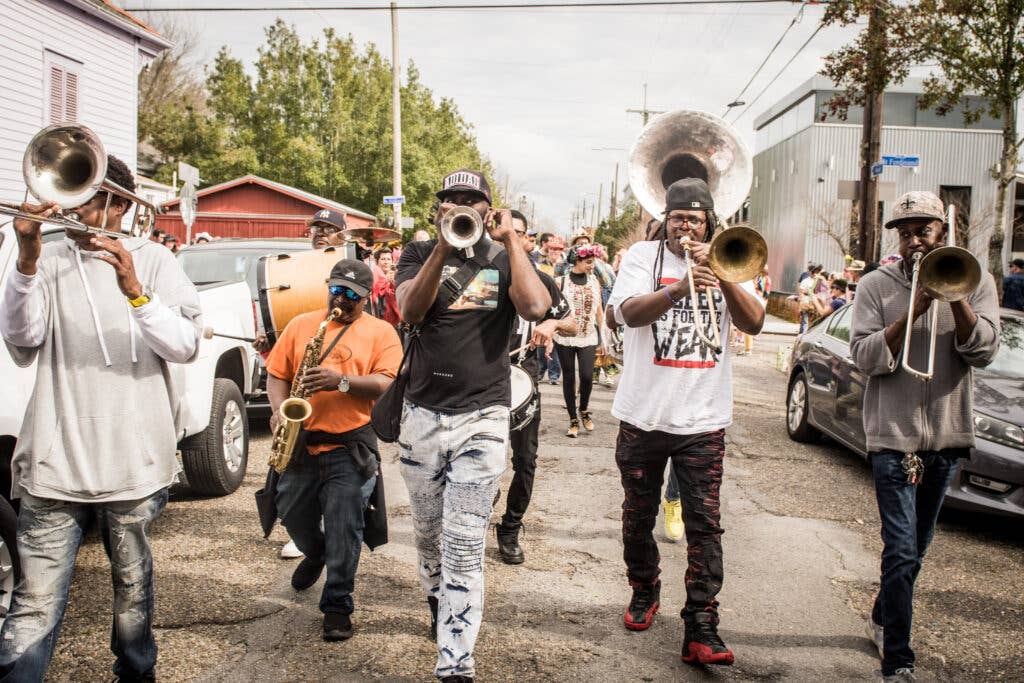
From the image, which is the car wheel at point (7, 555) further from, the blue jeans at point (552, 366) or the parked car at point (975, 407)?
the blue jeans at point (552, 366)

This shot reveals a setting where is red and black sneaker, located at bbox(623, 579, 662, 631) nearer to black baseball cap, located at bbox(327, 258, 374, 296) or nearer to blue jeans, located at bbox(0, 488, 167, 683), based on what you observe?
black baseball cap, located at bbox(327, 258, 374, 296)

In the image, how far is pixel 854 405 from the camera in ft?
23.8

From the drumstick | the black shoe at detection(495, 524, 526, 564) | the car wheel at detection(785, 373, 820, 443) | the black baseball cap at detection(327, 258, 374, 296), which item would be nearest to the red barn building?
the car wheel at detection(785, 373, 820, 443)

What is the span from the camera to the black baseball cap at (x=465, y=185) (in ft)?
11.2

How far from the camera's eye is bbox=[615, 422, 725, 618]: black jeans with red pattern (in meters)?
3.82

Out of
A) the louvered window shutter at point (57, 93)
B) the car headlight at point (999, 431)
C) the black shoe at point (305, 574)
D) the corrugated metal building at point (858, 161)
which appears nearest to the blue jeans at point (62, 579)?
the black shoe at point (305, 574)

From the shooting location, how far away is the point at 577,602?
4.49m

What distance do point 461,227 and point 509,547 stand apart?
8.23ft

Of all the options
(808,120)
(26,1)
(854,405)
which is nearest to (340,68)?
(808,120)

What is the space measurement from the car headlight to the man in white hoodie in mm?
5095

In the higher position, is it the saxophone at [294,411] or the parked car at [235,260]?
the parked car at [235,260]

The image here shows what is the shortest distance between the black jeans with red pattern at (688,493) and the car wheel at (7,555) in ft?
A: 8.68

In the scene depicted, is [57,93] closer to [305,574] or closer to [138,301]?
[305,574]

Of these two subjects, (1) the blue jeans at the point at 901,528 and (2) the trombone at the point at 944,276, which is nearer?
(2) the trombone at the point at 944,276
